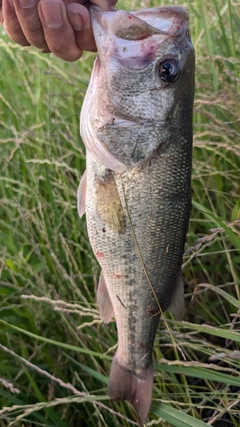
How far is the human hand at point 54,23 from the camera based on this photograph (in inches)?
52.8

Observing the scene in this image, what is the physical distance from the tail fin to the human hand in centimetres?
105

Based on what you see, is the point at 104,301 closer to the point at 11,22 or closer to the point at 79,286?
the point at 79,286

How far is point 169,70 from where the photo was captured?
4.71 ft

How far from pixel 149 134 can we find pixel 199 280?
932mm

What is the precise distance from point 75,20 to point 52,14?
68 millimetres

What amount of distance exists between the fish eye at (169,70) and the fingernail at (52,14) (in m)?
0.33

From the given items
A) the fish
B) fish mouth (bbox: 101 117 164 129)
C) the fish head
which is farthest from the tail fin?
fish mouth (bbox: 101 117 164 129)

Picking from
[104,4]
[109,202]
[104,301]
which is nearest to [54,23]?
[104,4]

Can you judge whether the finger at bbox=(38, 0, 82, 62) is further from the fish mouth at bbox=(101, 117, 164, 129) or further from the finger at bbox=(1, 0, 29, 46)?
the fish mouth at bbox=(101, 117, 164, 129)

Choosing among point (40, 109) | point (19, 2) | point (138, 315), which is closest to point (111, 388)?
point (138, 315)

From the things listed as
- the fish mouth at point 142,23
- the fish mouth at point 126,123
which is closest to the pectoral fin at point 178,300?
the fish mouth at point 126,123

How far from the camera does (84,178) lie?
1625 millimetres

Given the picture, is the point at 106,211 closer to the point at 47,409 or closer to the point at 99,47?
the point at 99,47

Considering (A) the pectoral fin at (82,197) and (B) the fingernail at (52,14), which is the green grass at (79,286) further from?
(B) the fingernail at (52,14)
